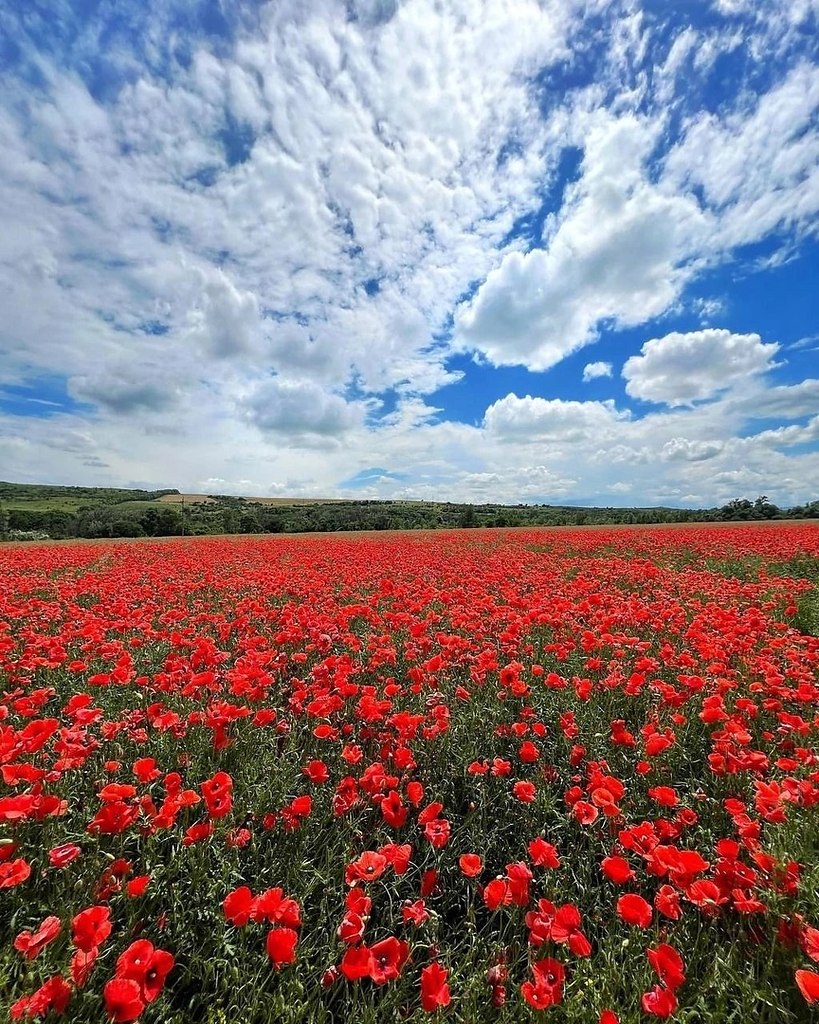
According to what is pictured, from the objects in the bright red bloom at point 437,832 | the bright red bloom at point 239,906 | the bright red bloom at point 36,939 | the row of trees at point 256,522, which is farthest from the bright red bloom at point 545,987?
the row of trees at point 256,522

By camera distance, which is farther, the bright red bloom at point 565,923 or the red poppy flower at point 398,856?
the red poppy flower at point 398,856

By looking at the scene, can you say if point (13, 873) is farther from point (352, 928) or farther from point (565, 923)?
point (565, 923)

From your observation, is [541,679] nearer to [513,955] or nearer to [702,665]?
[702,665]

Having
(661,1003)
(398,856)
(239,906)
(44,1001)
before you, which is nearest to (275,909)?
(239,906)

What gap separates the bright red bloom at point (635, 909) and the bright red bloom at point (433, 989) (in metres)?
0.72

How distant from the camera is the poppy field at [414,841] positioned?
1825mm

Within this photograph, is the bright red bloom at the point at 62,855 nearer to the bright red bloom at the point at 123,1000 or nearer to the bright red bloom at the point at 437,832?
the bright red bloom at the point at 123,1000

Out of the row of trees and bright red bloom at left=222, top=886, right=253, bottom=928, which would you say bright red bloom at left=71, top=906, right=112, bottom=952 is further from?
the row of trees

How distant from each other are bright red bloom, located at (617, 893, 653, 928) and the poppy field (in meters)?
0.01

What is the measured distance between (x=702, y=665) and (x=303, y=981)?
15.2 feet

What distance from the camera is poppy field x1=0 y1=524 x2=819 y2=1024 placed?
71.9 inches

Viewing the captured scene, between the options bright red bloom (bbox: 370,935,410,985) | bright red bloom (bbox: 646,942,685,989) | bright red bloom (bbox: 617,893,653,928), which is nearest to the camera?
bright red bloom (bbox: 646,942,685,989)

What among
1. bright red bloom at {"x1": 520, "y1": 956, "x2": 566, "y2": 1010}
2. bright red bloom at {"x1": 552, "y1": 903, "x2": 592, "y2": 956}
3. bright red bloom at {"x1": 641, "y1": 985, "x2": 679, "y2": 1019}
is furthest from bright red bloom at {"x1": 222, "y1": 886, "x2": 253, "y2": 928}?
bright red bloom at {"x1": 641, "y1": 985, "x2": 679, "y2": 1019}

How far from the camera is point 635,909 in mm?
1827
